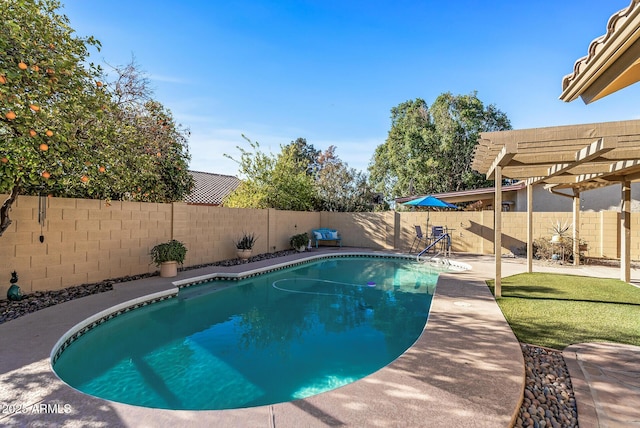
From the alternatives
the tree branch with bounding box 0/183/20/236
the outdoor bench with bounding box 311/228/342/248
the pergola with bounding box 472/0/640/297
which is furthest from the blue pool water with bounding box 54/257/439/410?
the outdoor bench with bounding box 311/228/342/248

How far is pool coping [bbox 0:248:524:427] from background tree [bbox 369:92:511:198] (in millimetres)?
20556

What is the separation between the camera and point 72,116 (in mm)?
5391

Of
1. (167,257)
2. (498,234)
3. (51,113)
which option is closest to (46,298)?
(167,257)

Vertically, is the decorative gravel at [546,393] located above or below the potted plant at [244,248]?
below

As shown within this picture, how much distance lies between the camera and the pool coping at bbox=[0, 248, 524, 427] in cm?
252

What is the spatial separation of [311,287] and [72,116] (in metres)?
6.31

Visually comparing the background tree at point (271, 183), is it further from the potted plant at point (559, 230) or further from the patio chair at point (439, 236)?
the potted plant at point (559, 230)

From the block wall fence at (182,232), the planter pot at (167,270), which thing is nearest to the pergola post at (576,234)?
the block wall fence at (182,232)

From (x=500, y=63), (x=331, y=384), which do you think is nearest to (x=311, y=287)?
(x=331, y=384)

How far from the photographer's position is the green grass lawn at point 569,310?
4.36 metres

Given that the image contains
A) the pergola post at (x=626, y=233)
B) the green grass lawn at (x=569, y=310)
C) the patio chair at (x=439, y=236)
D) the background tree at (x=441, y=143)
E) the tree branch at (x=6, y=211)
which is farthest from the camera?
the background tree at (x=441, y=143)

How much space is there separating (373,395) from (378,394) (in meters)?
0.05

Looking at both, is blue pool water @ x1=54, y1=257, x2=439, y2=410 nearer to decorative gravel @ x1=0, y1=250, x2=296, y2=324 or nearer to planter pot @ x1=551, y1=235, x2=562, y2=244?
decorative gravel @ x1=0, y1=250, x2=296, y2=324

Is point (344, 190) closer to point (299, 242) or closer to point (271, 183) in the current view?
point (271, 183)
